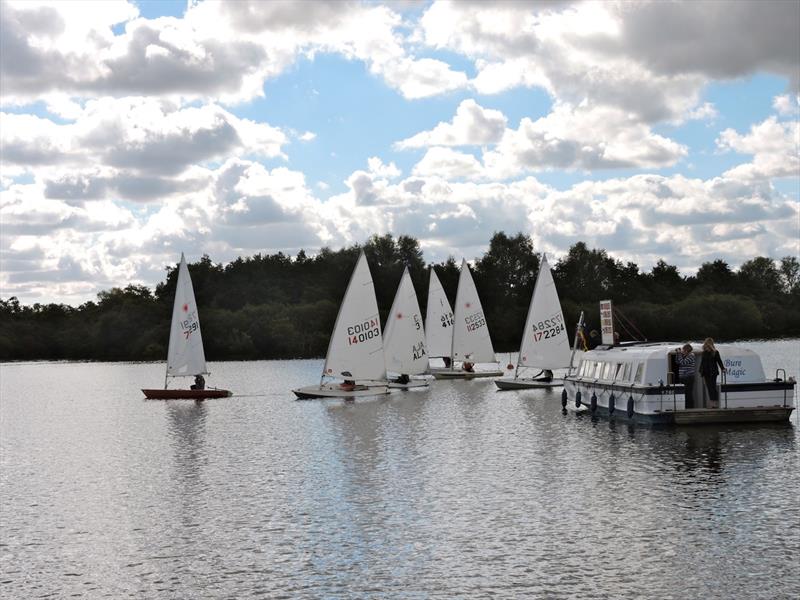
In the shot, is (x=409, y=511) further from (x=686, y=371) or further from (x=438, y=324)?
(x=438, y=324)

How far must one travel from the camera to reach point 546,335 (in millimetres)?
70562

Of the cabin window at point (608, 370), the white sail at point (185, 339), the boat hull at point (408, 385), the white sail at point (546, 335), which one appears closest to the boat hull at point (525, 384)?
the white sail at point (546, 335)

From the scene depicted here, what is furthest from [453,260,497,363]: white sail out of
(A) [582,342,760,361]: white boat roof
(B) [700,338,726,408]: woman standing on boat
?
(B) [700,338,726,408]: woman standing on boat

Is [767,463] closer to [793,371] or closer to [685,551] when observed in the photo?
[685,551]

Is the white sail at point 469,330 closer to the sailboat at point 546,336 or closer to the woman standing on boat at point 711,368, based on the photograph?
the sailboat at point 546,336

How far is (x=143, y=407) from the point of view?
7281 cm

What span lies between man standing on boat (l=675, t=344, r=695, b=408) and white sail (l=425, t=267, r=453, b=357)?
151 ft

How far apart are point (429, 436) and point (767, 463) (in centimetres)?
1703

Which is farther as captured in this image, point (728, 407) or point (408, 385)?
point (408, 385)

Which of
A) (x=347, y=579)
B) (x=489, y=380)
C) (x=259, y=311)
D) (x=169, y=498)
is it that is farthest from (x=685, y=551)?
(x=259, y=311)

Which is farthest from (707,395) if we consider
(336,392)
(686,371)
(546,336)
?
(336,392)

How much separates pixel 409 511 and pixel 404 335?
49458 millimetres

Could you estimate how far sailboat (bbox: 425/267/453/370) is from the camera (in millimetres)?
89188

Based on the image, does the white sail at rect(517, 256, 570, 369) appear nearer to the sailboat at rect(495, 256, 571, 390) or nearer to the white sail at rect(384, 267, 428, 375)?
the sailboat at rect(495, 256, 571, 390)
